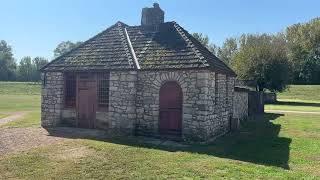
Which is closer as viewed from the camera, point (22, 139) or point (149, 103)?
point (22, 139)

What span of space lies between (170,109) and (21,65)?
108162 mm

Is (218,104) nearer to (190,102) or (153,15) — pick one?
(190,102)

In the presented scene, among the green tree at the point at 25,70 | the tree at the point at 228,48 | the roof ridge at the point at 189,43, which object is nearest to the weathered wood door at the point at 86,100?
the roof ridge at the point at 189,43

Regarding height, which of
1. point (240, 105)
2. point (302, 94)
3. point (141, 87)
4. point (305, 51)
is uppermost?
point (305, 51)

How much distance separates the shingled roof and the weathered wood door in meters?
0.58

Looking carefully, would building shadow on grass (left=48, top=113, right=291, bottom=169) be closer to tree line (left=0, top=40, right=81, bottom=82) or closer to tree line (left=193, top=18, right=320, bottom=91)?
tree line (left=193, top=18, right=320, bottom=91)

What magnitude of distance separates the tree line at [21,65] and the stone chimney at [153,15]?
2995 inches

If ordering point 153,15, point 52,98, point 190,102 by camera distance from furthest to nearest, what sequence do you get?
point 153,15 < point 52,98 < point 190,102

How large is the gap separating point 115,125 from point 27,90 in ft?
188

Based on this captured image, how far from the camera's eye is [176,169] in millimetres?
10375

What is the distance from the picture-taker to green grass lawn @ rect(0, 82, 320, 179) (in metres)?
9.92

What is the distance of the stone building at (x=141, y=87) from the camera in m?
15.3

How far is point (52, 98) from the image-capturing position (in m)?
18.0

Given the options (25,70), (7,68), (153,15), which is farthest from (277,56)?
(25,70)
